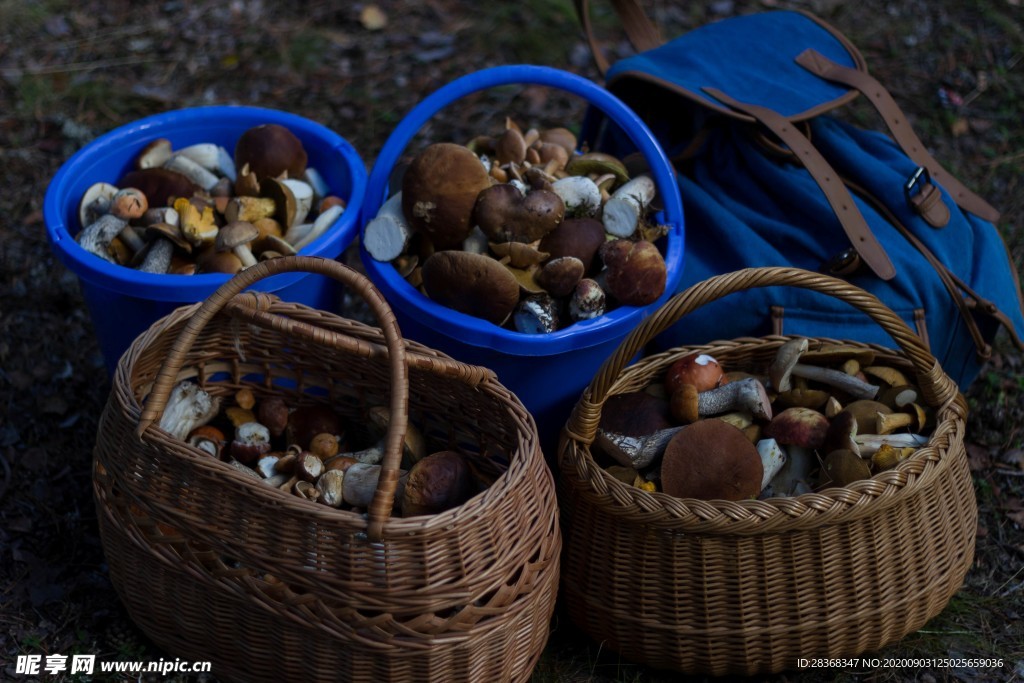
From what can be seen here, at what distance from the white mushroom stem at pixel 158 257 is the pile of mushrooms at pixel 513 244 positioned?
480 mm

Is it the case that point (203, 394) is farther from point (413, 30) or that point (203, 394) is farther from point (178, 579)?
point (413, 30)

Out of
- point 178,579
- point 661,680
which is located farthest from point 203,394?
point 661,680

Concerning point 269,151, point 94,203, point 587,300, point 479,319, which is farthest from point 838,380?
point 94,203

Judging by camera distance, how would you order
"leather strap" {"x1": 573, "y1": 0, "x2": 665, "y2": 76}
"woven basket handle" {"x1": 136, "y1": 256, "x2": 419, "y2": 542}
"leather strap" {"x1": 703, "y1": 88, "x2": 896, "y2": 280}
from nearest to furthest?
"woven basket handle" {"x1": 136, "y1": 256, "x2": 419, "y2": 542} < "leather strap" {"x1": 703, "y1": 88, "x2": 896, "y2": 280} < "leather strap" {"x1": 573, "y1": 0, "x2": 665, "y2": 76}

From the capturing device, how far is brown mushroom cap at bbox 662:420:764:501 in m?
1.89

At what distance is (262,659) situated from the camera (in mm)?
1748

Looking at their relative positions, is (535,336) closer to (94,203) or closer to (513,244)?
(513,244)

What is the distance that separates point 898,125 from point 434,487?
5.68ft

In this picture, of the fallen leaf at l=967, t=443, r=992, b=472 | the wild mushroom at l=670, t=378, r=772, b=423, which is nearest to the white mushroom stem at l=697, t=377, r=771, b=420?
the wild mushroom at l=670, t=378, r=772, b=423

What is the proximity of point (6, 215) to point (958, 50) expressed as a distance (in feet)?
12.2

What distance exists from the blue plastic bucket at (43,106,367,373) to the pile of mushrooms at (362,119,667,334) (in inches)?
8.5

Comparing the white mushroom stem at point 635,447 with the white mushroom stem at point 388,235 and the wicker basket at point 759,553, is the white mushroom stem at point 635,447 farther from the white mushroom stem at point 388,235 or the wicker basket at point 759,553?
the white mushroom stem at point 388,235

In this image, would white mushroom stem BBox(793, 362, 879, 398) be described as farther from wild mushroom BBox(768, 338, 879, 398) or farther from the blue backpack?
the blue backpack

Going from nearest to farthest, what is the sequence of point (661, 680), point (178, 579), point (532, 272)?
point (178, 579), point (661, 680), point (532, 272)
